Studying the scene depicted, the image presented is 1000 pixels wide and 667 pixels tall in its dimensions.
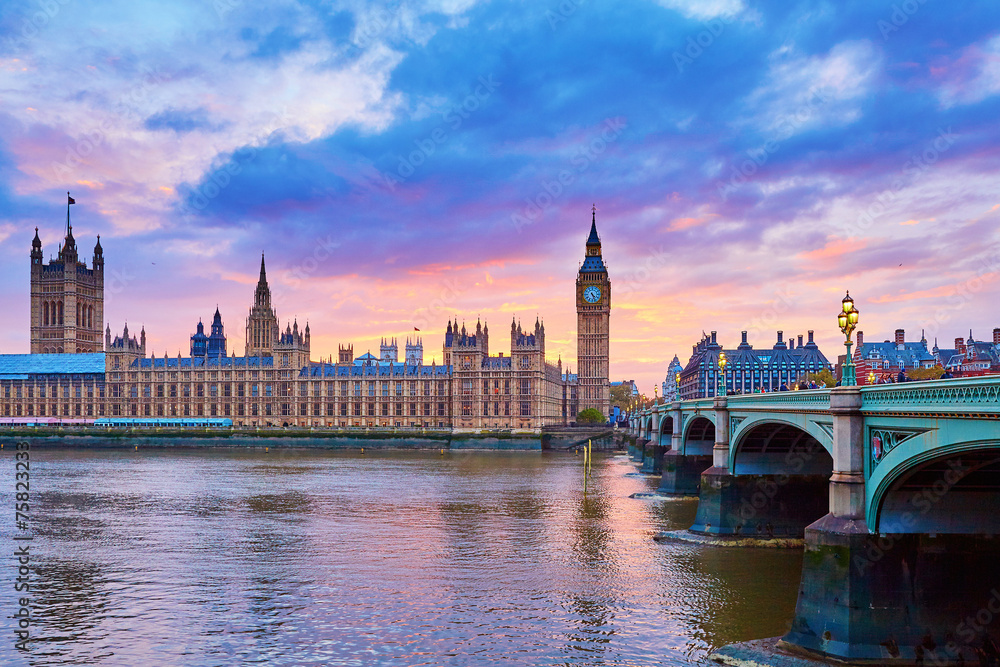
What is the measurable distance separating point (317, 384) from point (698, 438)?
96.9 meters

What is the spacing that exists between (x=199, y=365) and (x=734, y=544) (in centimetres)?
13524

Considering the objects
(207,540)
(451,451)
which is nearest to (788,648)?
(207,540)

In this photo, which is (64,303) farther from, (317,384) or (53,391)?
(317,384)

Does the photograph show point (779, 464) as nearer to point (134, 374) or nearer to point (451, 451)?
point (451, 451)

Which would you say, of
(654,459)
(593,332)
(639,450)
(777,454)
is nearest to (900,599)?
(777,454)

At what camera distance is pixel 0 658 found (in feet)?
74.3

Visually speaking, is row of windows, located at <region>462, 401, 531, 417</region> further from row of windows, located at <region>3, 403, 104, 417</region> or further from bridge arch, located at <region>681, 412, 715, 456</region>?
bridge arch, located at <region>681, 412, 715, 456</region>

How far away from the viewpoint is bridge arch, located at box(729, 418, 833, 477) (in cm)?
3866

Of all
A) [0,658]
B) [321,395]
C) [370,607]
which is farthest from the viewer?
[321,395]

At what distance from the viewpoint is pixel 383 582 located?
3133 cm

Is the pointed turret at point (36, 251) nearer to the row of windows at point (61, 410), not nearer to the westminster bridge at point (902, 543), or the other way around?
the row of windows at point (61, 410)

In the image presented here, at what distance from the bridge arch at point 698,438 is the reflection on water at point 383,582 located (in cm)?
583

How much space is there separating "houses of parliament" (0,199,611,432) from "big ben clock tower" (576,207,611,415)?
0.19 m

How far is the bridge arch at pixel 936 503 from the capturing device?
2114 centimetres
